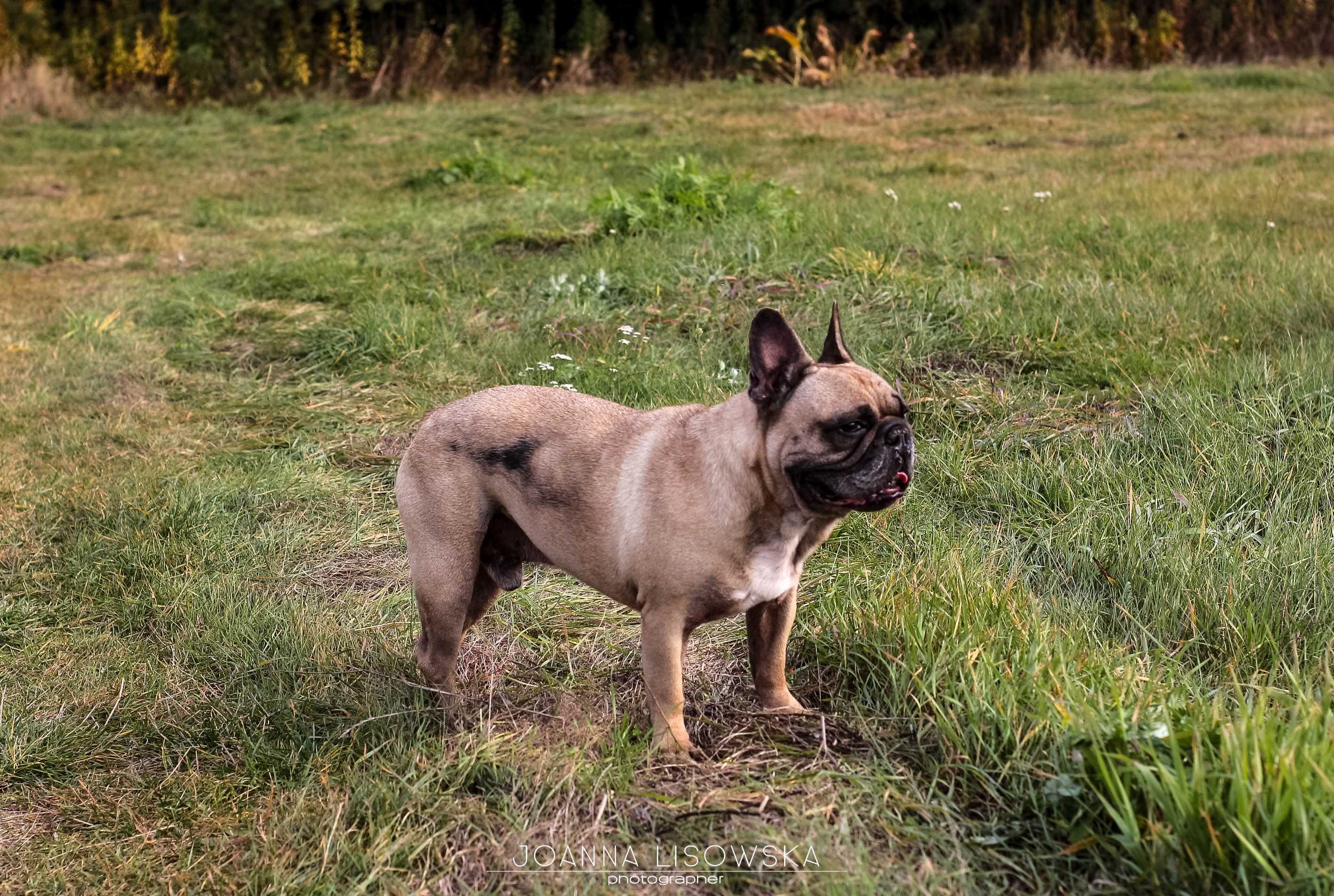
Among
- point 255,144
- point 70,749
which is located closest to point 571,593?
point 70,749

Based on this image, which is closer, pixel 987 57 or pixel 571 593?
pixel 571 593

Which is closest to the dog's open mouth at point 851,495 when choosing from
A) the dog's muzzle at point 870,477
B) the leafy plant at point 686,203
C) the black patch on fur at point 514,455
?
the dog's muzzle at point 870,477

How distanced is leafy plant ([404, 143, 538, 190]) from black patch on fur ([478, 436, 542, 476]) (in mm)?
8440

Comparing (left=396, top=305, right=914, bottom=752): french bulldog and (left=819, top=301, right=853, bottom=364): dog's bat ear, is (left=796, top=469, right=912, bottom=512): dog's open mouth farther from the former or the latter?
(left=819, top=301, right=853, bottom=364): dog's bat ear

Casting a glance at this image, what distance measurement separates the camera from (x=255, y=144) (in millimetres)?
14766

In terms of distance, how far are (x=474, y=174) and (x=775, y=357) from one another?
9.21 m

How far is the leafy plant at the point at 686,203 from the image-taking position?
7.88m

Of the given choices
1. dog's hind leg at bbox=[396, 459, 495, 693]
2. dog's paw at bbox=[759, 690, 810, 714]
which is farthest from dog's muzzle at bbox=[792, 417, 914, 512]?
dog's hind leg at bbox=[396, 459, 495, 693]

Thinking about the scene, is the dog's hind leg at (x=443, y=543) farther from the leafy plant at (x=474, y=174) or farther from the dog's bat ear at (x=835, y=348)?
the leafy plant at (x=474, y=174)

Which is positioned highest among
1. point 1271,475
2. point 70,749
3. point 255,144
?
point 255,144

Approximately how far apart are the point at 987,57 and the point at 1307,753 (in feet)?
61.1

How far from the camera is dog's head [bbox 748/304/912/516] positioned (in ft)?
8.82

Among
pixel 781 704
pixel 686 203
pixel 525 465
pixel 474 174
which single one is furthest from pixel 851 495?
pixel 474 174

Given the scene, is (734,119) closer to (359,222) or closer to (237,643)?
(359,222)
